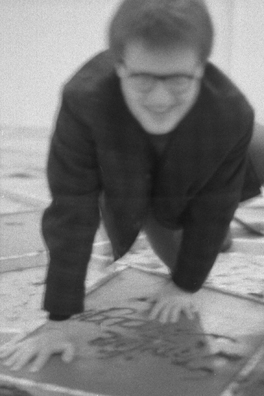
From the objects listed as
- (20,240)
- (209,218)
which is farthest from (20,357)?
(20,240)

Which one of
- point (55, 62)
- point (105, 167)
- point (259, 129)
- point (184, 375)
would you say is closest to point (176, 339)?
point (184, 375)

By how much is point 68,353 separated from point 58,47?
182 cm

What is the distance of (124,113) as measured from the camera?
0.63 metres

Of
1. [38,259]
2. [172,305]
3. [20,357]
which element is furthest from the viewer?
[38,259]

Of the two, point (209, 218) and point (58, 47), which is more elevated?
point (209, 218)

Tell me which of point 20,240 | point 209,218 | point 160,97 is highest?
point 160,97

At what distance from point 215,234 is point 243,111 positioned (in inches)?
6.3

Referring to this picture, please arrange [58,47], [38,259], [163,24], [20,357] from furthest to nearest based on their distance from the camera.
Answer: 1. [58,47]
2. [38,259]
3. [20,357]
4. [163,24]

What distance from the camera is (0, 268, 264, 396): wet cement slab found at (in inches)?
23.1

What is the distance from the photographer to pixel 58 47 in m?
2.29

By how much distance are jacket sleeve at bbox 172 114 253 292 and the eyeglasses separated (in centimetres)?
13

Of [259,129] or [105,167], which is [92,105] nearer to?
[105,167]

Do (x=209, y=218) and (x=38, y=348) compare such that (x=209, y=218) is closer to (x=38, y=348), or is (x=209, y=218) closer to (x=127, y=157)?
(x=127, y=157)

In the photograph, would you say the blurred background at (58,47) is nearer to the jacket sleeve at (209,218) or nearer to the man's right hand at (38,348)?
the jacket sleeve at (209,218)
